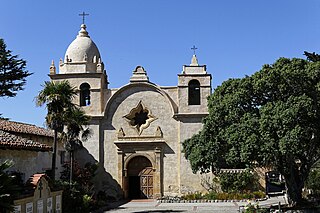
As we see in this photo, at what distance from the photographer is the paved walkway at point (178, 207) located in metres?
28.2

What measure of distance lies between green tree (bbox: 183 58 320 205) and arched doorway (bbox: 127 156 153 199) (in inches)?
520

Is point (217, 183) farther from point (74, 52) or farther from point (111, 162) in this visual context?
point (74, 52)

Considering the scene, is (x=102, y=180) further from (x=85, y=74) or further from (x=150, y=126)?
(x=85, y=74)

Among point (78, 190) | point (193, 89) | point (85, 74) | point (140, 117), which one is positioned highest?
point (85, 74)

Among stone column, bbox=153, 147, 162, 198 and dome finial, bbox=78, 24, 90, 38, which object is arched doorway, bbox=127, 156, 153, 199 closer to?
stone column, bbox=153, 147, 162, 198

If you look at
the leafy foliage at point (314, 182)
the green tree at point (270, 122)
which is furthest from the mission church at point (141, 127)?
the green tree at point (270, 122)

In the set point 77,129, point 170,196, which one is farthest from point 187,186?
point 77,129

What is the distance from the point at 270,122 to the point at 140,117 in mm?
18480

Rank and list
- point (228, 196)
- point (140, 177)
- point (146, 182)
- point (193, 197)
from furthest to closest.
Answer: point (140, 177)
point (146, 182)
point (193, 197)
point (228, 196)

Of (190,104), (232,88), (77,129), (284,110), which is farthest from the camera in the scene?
(190,104)

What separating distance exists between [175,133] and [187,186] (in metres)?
4.37

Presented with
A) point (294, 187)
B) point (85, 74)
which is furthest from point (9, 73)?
point (294, 187)

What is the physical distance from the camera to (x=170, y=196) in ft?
119

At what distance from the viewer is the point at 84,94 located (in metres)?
38.9
